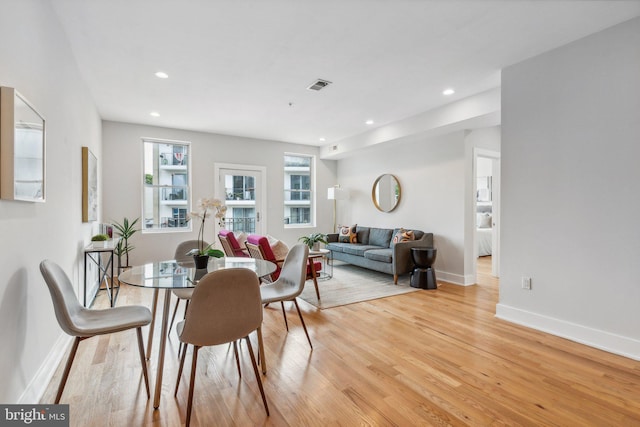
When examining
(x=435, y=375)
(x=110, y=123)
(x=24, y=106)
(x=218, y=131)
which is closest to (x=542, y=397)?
(x=435, y=375)

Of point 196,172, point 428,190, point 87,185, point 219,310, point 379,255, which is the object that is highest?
point 196,172

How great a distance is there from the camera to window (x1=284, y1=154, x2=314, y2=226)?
722 centimetres

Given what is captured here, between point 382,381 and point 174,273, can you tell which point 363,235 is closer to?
point 382,381

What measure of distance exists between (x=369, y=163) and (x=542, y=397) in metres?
5.30

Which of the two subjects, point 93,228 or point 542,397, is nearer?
point 542,397

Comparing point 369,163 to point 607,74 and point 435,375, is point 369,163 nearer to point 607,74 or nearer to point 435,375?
point 607,74

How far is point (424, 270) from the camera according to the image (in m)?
4.67

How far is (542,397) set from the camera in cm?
197

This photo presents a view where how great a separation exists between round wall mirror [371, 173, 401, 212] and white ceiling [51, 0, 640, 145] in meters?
1.87

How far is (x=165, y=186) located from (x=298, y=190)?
2.82 m

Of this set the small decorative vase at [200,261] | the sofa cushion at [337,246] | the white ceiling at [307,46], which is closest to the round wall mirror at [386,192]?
the sofa cushion at [337,246]

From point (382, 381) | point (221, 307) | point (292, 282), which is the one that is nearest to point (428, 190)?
point (292, 282)

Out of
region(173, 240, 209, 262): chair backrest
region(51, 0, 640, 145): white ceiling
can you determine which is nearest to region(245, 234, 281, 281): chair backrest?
region(173, 240, 209, 262): chair backrest

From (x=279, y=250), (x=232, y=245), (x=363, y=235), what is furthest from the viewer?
(x=363, y=235)
